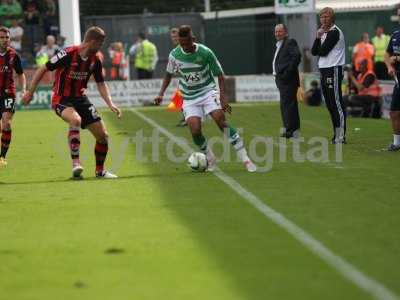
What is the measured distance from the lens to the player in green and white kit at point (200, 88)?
14273 millimetres

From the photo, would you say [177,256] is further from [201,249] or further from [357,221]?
[357,221]

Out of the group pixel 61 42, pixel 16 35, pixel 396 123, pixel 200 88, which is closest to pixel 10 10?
pixel 16 35

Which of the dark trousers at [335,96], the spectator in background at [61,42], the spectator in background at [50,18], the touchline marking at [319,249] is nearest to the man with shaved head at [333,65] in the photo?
the dark trousers at [335,96]

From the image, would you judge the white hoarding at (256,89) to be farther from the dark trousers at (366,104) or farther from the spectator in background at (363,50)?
the dark trousers at (366,104)

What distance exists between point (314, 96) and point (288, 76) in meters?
9.87

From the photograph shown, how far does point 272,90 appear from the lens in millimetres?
34625

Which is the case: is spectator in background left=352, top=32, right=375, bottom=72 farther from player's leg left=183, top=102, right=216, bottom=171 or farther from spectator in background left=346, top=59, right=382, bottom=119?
player's leg left=183, top=102, right=216, bottom=171

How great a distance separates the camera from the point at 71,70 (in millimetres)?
13922

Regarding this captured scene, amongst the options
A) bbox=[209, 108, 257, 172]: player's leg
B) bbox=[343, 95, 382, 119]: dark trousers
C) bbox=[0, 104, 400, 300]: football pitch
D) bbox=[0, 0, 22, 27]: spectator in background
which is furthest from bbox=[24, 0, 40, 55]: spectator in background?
bbox=[209, 108, 257, 172]: player's leg

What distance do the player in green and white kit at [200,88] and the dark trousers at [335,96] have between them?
178 inches

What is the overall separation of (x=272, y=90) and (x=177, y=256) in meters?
26.3

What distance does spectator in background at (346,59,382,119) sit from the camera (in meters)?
25.0

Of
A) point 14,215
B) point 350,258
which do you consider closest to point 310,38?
point 14,215

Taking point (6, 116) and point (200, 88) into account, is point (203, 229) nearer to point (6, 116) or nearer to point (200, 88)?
point (200, 88)
